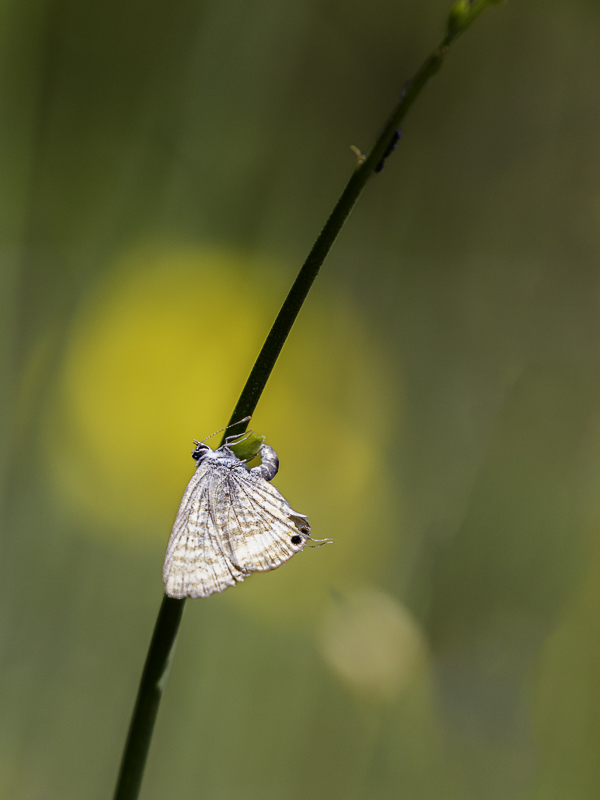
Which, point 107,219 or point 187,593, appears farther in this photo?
point 107,219

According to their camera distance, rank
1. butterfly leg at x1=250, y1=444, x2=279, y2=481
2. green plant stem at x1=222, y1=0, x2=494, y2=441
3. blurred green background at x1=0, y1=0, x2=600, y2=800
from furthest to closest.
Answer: blurred green background at x1=0, y1=0, x2=600, y2=800 → butterfly leg at x1=250, y1=444, x2=279, y2=481 → green plant stem at x1=222, y1=0, x2=494, y2=441

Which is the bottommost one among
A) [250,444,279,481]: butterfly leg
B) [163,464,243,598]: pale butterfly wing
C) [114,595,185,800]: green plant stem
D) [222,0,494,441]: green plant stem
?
[114,595,185,800]: green plant stem

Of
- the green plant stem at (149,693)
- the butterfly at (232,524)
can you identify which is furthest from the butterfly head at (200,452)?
the green plant stem at (149,693)

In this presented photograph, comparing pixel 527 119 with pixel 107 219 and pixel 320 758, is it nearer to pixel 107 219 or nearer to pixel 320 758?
pixel 107 219

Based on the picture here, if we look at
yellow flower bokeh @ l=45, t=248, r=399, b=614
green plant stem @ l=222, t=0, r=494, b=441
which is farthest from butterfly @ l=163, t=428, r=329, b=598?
yellow flower bokeh @ l=45, t=248, r=399, b=614

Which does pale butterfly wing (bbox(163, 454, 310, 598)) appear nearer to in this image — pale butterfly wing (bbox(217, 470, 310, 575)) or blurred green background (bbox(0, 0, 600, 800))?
pale butterfly wing (bbox(217, 470, 310, 575))

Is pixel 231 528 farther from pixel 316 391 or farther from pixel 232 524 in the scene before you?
pixel 316 391

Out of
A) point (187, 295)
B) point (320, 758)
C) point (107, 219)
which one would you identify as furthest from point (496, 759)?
point (107, 219)

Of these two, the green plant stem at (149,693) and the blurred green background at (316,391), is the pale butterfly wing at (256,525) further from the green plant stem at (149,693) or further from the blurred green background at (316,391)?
the blurred green background at (316,391)
